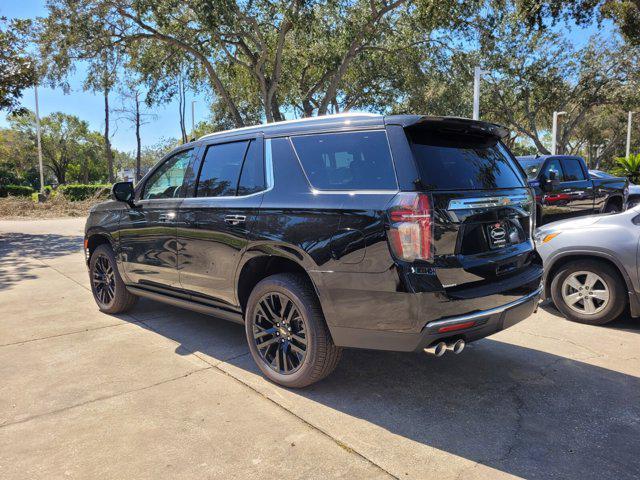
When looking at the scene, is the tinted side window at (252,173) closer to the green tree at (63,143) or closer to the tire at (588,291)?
the tire at (588,291)

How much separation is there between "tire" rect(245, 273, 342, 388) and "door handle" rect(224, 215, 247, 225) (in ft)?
1.68

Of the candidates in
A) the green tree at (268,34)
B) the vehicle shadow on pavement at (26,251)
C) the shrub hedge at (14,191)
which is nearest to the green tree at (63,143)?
the shrub hedge at (14,191)

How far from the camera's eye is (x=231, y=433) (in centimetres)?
304

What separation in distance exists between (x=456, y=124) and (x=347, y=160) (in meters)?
0.80

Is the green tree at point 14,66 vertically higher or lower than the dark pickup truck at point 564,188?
higher

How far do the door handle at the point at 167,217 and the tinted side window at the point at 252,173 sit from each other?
0.91 metres

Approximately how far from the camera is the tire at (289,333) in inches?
132

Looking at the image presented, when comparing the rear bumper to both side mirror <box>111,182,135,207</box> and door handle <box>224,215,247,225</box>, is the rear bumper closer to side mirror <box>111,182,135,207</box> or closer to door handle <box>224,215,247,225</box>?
door handle <box>224,215,247,225</box>

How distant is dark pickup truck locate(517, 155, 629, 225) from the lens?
9.05 m

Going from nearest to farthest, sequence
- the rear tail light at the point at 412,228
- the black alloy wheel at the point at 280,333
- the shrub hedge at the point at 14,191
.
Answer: the rear tail light at the point at 412,228
the black alloy wheel at the point at 280,333
the shrub hedge at the point at 14,191

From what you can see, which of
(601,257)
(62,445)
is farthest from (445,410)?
(601,257)

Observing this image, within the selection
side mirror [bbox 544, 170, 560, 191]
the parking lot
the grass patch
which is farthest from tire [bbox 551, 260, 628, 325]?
the grass patch

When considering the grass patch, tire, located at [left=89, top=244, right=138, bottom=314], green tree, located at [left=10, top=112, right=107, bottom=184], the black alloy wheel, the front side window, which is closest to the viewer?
the black alloy wheel

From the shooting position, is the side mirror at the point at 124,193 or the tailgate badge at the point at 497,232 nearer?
the tailgate badge at the point at 497,232
